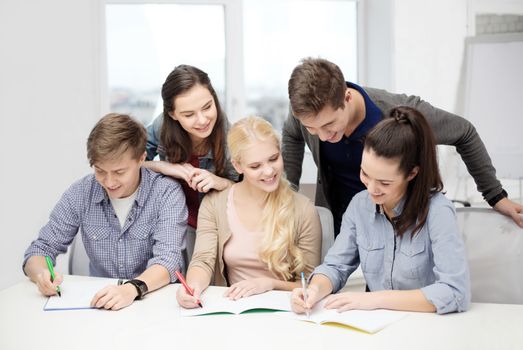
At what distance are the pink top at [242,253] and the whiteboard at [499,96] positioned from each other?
2407 millimetres

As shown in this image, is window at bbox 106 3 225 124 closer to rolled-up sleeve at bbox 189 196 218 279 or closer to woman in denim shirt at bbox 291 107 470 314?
rolled-up sleeve at bbox 189 196 218 279

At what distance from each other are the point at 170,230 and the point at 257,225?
26 cm

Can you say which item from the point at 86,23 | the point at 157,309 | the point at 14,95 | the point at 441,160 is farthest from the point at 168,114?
the point at 441,160

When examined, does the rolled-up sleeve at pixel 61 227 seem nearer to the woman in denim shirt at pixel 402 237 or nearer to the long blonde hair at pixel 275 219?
the long blonde hair at pixel 275 219

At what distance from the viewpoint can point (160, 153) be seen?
2107 millimetres

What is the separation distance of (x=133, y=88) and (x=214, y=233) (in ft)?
7.19

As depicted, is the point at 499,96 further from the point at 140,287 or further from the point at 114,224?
the point at 140,287

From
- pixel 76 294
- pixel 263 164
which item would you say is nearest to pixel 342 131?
pixel 263 164

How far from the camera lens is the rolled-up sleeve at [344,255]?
1692mm

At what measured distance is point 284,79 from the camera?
4066 mm

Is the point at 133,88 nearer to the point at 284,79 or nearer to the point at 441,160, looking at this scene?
the point at 284,79

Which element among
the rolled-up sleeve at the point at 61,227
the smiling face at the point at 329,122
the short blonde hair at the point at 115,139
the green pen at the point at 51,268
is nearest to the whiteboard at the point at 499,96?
the smiling face at the point at 329,122

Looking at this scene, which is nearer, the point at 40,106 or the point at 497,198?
the point at 497,198

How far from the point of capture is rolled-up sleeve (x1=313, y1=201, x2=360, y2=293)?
5.55 feet
